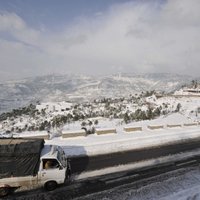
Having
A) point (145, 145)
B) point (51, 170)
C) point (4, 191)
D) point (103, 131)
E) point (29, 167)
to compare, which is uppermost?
point (103, 131)

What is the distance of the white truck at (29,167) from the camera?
12.0 meters

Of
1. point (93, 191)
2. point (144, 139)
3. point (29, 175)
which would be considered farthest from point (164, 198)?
point (144, 139)

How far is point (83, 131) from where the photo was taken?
76.1ft

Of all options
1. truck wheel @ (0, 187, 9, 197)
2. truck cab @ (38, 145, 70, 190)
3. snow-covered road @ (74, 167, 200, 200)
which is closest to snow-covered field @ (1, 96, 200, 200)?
snow-covered road @ (74, 167, 200, 200)

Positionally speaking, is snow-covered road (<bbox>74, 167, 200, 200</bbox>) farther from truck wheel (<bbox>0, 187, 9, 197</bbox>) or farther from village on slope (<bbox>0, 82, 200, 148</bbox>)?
village on slope (<bbox>0, 82, 200, 148</bbox>)

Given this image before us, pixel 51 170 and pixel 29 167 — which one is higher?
pixel 29 167

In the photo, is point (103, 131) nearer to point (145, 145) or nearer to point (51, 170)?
point (145, 145)

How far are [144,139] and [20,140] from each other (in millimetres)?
12604

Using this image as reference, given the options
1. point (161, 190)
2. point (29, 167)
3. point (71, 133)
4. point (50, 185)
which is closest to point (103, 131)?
point (71, 133)

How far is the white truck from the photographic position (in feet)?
39.5

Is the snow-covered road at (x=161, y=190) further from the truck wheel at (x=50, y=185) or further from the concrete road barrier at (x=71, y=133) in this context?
the concrete road barrier at (x=71, y=133)

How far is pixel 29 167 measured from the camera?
1230 cm

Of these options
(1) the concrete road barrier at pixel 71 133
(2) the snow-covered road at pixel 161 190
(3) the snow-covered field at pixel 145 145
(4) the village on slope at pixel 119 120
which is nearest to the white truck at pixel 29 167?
(2) the snow-covered road at pixel 161 190

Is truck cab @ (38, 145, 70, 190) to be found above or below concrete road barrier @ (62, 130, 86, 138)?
below
